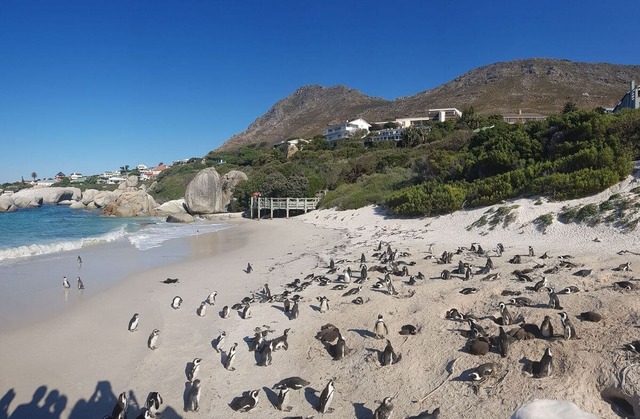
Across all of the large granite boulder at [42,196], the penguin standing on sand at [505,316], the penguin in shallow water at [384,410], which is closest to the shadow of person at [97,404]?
the penguin in shallow water at [384,410]

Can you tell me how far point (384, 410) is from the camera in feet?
19.0

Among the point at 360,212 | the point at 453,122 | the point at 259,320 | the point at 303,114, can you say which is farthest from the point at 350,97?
the point at 259,320

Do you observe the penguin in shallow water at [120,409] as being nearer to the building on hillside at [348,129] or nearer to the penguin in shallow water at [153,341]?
the penguin in shallow water at [153,341]

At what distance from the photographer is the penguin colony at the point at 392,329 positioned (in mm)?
6297

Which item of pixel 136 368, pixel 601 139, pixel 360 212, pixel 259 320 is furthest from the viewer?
pixel 360 212

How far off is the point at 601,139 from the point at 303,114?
138 m

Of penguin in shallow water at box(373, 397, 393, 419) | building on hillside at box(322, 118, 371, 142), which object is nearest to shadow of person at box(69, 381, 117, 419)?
penguin in shallow water at box(373, 397, 393, 419)

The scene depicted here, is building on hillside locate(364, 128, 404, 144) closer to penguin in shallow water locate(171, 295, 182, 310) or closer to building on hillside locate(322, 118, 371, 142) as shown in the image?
building on hillside locate(322, 118, 371, 142)

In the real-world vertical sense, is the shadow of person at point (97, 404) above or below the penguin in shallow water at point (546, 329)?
below

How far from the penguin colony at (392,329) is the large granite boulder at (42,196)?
279 feet

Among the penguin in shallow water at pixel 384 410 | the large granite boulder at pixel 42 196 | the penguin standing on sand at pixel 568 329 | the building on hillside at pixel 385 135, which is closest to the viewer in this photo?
the penguin in shallow water at pixel 384 410

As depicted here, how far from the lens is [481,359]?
6652 millimetres

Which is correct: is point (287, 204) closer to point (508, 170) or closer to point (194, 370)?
point (508, 170)

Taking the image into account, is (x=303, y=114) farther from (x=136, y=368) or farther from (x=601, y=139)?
(x=136, y=368)
